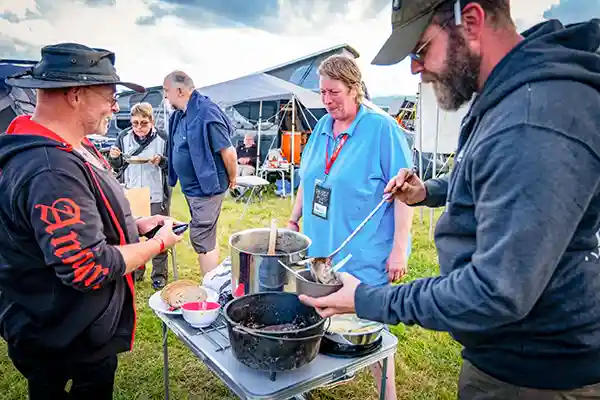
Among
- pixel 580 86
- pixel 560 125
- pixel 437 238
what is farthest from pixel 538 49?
pixel 437 238

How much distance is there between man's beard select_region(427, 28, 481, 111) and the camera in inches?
47.1

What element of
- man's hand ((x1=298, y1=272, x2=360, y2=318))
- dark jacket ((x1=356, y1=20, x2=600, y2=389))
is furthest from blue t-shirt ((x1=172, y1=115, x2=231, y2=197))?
dark jacket ((x1=356, y1=20, x2=600, y2=389))

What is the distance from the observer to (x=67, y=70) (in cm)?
168

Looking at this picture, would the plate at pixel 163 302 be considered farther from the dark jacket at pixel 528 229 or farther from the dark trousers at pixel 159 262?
the dark trousers at pixel 159 262

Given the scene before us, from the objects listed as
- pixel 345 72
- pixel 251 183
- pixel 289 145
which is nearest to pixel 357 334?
pixel 345 72

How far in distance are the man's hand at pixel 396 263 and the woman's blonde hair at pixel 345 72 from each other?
0.91 metres

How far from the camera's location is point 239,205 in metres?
8.94

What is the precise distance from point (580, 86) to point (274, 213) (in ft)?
24.1

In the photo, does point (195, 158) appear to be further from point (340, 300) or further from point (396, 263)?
point (340, 300)

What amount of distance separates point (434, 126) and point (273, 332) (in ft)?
18.4

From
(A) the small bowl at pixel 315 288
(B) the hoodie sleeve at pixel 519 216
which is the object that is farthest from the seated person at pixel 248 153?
(B) the hoodie sleeve at pixel 519 216

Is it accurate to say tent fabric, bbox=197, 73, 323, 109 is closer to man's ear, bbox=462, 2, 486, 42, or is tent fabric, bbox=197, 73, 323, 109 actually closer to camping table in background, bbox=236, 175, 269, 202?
camping table in background, bbox=236, 175, 269, 202

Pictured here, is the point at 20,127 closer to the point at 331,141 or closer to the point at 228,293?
the point at 228,293

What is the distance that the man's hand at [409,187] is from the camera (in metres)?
1.85
